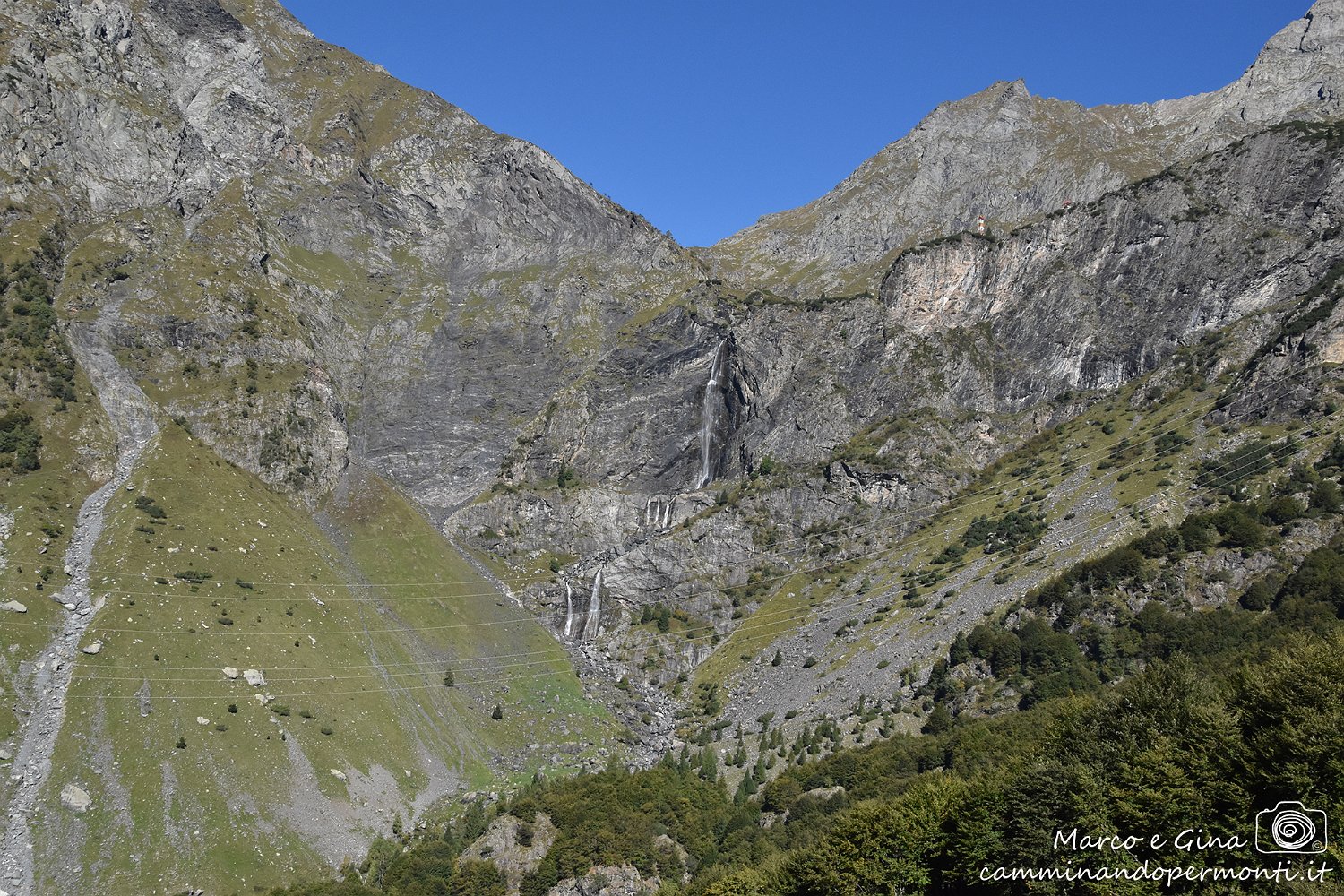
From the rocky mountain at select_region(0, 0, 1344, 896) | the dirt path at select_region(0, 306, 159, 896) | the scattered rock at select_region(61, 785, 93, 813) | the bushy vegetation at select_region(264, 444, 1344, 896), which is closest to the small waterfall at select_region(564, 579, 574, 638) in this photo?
the rocky mountain at select_region(0, 0, 1344, 896)

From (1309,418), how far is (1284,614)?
54491 millimetres

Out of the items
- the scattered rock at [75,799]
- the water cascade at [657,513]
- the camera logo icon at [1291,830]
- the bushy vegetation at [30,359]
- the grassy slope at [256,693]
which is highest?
the bushy vegetation at [30,359]

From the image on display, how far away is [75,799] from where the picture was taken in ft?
298

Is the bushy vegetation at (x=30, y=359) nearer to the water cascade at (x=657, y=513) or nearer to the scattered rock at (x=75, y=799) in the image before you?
the scattered rock at (x=75, y=799)

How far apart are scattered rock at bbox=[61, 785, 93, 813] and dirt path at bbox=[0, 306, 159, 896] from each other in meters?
2.20

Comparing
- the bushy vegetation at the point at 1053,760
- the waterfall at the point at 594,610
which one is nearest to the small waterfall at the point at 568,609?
the waterfall at the point at 594,610

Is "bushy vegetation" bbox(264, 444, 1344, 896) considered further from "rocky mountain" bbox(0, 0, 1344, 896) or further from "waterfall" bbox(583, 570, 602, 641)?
"rocky mountain" bbox(0, 0, 1344, 896)

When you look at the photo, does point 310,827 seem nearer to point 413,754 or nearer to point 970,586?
point 413,754

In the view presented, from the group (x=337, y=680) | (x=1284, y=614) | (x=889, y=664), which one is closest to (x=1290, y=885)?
(x=1284, y=614)

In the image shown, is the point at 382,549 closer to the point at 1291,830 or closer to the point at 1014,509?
the point at 1014,509

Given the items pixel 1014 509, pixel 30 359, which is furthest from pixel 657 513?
pixel 30 359

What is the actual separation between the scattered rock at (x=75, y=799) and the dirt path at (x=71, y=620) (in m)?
2.20

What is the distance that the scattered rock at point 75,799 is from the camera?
9025 cm

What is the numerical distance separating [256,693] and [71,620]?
2146 centimetres
